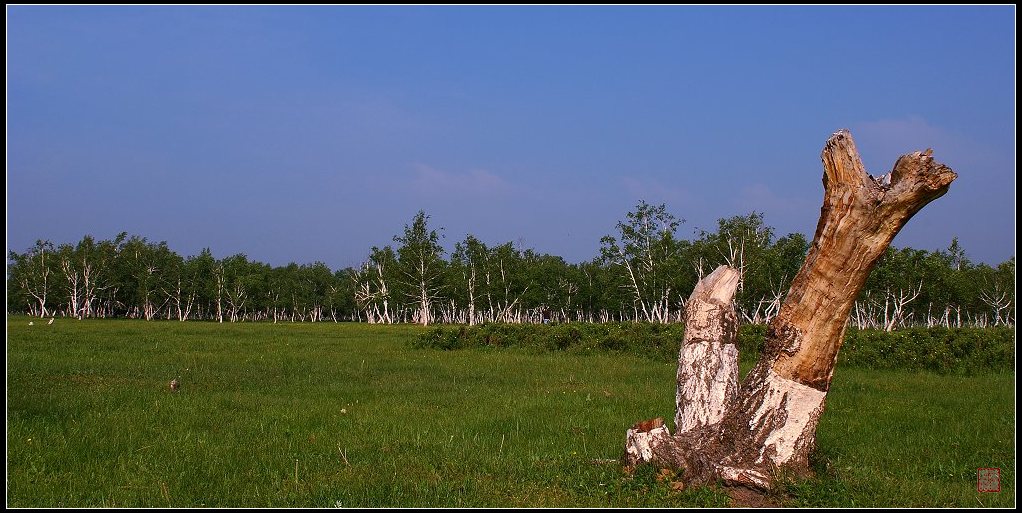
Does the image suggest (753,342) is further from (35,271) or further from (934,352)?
(35,271)

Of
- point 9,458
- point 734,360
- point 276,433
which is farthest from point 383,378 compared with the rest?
point 734,360

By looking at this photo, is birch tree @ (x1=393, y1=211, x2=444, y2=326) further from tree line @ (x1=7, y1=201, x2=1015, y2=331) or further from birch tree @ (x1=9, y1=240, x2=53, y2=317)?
birch tree @ (x1=9, y1=240, x2=53, y2=317)

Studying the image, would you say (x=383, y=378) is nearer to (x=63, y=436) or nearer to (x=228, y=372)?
(x=228, y=372)

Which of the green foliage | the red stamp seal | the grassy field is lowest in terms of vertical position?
the red stamp seal

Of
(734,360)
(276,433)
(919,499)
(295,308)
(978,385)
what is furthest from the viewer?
(295,308)

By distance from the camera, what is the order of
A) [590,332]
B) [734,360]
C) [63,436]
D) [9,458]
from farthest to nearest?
[590,332] → [63,436] → [9,458] → [734,360]

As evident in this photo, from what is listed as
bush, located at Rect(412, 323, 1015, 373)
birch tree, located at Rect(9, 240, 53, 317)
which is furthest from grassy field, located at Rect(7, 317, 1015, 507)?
birch tree, located at Rect(9, 240, 53, 317)

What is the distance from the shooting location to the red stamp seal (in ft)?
25.5

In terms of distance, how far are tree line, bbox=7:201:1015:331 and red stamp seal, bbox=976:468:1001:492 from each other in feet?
112

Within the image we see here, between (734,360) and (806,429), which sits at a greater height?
(734,360)

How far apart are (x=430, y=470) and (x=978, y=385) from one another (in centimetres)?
1470

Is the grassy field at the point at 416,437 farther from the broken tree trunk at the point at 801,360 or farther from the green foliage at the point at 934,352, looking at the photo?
the green foliage at the point at 934,352

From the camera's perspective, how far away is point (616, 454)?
923 centimetres

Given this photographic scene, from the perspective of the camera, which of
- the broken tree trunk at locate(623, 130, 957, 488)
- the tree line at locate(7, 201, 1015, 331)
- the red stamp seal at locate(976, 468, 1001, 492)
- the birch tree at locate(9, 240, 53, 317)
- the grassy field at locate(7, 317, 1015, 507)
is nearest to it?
the broken tree trunk at locate(623, 130, 957, 488)
